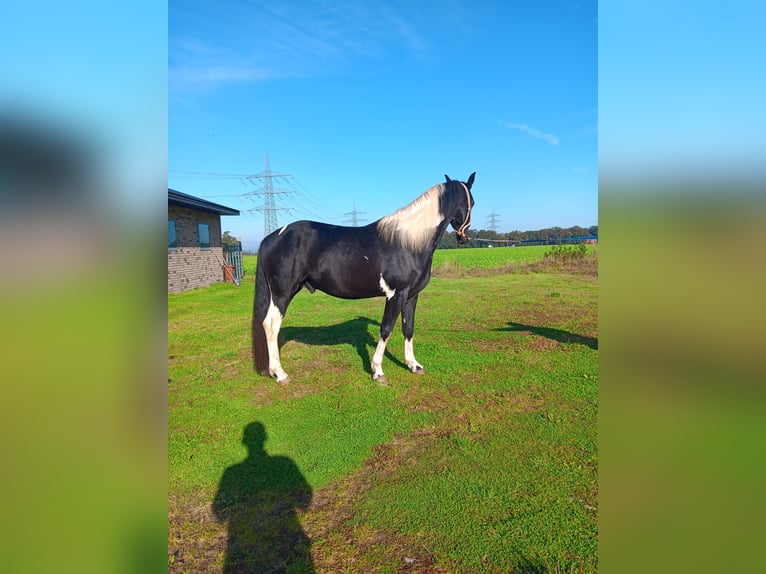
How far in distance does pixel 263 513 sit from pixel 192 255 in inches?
630

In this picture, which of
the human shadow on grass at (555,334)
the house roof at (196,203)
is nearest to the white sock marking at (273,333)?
the human shadow on grass at (555,334)

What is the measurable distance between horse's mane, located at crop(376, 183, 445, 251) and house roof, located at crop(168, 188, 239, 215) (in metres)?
11.1

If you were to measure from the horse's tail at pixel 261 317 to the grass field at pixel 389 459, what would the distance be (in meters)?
0.32

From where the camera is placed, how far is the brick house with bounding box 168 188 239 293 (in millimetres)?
14852

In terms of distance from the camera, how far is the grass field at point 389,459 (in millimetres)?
2260

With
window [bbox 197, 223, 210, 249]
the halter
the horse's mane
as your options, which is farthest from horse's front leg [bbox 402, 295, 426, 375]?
window [bbox 197, 223, 210, 249]

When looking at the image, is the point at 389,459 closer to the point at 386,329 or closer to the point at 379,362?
the point at 379,362

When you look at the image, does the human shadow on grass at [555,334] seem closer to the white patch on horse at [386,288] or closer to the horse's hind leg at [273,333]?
the white patch on horse at [386,288]

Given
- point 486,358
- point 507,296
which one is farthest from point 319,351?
point 507,296

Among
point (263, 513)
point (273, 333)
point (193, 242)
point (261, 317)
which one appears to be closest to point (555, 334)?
point (273, 333)

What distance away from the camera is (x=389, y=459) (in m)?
3.21
